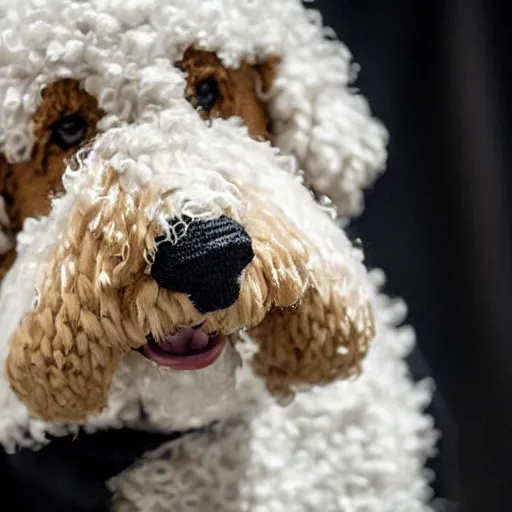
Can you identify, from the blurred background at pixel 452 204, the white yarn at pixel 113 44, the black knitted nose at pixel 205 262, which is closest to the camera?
the black knitted nose at pixel 205 262

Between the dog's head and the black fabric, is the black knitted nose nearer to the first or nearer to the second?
the dog's head

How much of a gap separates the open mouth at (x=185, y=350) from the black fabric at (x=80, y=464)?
0.10 m

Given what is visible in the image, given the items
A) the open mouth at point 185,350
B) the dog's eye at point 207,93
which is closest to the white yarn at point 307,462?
the open mouth at point 185,350

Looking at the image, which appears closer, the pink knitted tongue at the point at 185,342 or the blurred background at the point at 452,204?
the pink knitted tongue at the point at 185,342

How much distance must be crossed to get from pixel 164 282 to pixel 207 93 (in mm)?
178

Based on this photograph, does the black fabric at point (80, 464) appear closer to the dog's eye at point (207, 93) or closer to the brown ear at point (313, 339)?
the brown ear at point (313, 339)

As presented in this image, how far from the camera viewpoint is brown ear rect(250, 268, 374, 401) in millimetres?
595

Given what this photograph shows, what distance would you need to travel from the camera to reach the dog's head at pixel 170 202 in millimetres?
521

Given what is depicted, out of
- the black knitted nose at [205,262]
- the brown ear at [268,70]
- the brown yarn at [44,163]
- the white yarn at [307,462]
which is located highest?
the brown ear at [268,70]

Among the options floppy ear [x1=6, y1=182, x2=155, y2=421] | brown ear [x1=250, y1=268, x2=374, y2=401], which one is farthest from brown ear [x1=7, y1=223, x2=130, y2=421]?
brown ear [x1=250, y1=268, x2=374, y2=401]

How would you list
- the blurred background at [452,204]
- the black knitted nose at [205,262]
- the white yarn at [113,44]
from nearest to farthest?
1. the black knitted nose at [205,262]
2. the white yarn at [113,44]
3. the blurred background at [452,204]

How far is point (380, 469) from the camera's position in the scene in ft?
2.43

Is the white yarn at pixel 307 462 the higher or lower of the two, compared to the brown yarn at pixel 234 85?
lower

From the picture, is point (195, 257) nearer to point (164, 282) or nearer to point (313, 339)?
point (164, 282)
